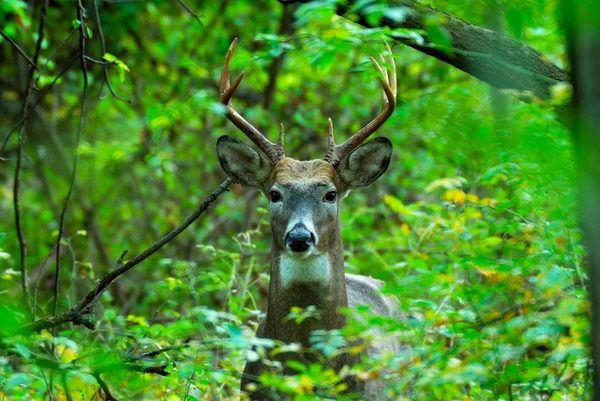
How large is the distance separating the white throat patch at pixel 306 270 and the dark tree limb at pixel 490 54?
1308 mm

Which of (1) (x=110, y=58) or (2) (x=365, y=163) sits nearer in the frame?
(1) (x=110, y=58)

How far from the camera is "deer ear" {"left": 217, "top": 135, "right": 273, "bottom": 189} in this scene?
19.9 ft

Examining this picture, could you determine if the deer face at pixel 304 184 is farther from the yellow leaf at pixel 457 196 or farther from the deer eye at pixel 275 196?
the yellow leaf at pixel 457 196

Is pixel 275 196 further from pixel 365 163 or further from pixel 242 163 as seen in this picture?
pixel 365 163

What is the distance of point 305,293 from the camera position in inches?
209

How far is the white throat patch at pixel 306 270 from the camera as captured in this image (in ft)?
17.4

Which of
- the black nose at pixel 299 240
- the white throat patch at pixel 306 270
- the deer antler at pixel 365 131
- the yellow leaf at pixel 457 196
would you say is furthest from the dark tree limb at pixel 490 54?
the yellow leaf at pixel 457 196

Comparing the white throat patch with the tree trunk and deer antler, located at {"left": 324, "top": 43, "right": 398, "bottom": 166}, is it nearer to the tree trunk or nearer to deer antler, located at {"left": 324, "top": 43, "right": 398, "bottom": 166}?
deer antler, located at {"left": 324, "top": 43, "right": 398, "bottom": 166}

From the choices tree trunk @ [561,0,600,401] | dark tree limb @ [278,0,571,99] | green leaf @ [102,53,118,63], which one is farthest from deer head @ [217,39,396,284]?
tree trunk @ [561,0,600,401]

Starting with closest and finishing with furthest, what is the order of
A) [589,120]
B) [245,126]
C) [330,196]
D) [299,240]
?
[589,120], [299,240], [330,196], [245,126]

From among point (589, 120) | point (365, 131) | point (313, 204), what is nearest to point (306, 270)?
point (313, 204)

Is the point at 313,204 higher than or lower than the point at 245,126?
lower

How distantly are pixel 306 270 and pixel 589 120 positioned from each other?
3.06m

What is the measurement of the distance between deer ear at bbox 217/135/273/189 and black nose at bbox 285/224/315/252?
3.21 feet
